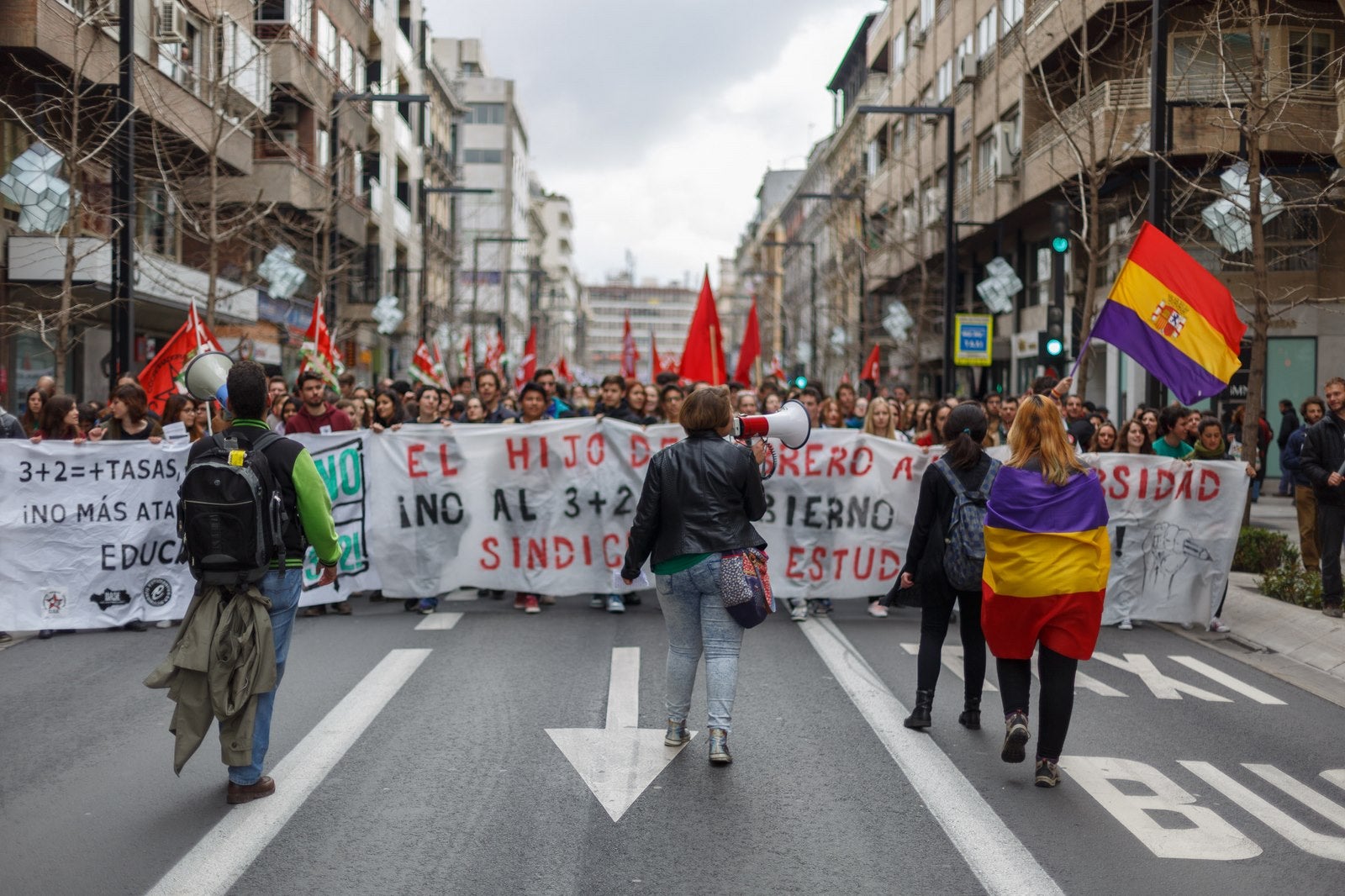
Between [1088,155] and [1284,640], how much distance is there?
1894 cm

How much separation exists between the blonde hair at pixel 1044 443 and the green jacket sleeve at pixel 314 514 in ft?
10.1

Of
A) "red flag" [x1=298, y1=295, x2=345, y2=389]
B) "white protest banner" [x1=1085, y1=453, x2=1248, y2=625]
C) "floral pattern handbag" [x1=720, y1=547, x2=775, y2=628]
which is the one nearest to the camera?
"floral pattern handbag" [x1=720, y1=547, x2=775, y2=628]

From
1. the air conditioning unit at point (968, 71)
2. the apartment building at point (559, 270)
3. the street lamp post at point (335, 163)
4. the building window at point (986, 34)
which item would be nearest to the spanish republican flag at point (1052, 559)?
the street lamp post at point (335, 163)

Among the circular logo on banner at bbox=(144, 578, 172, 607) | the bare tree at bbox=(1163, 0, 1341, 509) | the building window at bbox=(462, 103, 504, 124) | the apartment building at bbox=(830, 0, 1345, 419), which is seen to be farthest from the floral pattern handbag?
the building window at bbox=(462, 103, 504, 124)

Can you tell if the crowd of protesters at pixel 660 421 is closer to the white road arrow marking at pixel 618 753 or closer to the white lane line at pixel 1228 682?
the white lane line at pixel 1228 682

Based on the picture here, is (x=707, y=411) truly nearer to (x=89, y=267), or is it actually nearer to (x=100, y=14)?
(x=100, y=14)

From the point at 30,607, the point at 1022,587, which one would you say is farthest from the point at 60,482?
the point at 1022,587

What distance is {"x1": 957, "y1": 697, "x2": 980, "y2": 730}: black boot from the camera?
768cm

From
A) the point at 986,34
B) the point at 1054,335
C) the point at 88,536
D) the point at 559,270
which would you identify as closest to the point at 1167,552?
the point at 1054,335

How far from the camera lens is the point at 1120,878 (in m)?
5.18

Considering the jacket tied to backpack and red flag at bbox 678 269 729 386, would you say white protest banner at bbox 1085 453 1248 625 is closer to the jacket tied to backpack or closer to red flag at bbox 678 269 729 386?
the jacket tied to backpack

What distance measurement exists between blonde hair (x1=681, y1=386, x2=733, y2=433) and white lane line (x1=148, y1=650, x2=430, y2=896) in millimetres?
2307

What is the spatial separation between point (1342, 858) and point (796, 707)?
3194 millimetres

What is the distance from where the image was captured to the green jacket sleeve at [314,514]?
6254mm
